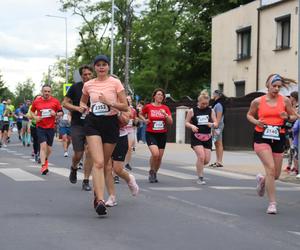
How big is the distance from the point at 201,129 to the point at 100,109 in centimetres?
463

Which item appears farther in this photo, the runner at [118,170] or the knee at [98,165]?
the runner at [118,170]

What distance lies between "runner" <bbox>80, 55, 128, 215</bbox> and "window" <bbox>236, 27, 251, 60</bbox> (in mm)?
26346

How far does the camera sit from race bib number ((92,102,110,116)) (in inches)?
314

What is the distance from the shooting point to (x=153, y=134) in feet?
41.2

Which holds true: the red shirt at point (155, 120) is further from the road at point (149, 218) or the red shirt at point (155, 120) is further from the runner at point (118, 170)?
the runner at point (118, 170)

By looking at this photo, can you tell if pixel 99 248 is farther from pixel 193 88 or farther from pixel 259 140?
pixel 193 88

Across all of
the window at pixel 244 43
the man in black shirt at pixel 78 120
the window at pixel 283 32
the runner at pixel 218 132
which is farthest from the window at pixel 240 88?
the man in black shirt at pixel 78 120

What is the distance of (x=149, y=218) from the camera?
25.9ft

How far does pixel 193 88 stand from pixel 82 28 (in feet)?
35.0

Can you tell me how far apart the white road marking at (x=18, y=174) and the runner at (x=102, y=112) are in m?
4.55

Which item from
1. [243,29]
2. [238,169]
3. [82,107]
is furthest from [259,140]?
[243,29]

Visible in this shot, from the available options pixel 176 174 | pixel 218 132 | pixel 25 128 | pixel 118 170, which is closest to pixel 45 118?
pixel 176 174

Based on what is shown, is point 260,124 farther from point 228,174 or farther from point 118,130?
point 228,174

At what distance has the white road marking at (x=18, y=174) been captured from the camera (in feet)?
40.2
